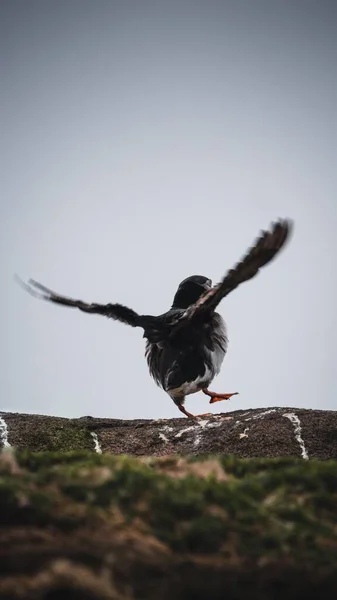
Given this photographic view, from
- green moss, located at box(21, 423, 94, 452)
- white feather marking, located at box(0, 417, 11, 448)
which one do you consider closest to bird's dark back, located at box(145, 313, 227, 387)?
green moss, located at box(21, 423, 94, 452)

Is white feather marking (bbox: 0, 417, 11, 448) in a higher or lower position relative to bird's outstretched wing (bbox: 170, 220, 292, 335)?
lower

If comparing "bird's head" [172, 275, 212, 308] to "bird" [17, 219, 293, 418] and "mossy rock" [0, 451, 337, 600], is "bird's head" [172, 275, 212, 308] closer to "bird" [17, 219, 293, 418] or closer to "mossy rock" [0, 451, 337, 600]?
"bird" [17, 219, 293, 418]

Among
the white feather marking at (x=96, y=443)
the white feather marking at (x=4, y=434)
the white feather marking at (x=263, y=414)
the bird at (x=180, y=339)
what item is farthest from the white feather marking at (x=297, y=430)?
the white feather marking at (x=4, y=434)

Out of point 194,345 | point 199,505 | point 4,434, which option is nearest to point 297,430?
point 194,345

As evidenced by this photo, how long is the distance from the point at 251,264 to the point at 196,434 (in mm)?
3100

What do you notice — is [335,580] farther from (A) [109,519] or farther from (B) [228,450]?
(B) [228,450]

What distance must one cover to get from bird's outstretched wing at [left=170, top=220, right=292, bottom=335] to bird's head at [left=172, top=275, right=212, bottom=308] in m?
1.64

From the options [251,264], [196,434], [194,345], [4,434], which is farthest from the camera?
[194,345]

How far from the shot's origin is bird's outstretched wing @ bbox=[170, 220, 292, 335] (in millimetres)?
9195

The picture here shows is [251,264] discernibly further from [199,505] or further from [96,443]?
[199,505]

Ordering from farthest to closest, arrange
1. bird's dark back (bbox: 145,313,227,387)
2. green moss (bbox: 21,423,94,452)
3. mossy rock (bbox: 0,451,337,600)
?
bird's dark back (bbox: 145,313,227,387), green moss (bbox: 21,423,94,452), mossy rock (bbox: 0,451,337,600)

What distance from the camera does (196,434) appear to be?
11742mm

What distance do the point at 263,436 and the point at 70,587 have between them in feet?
25.0

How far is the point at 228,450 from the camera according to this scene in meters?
11.0
